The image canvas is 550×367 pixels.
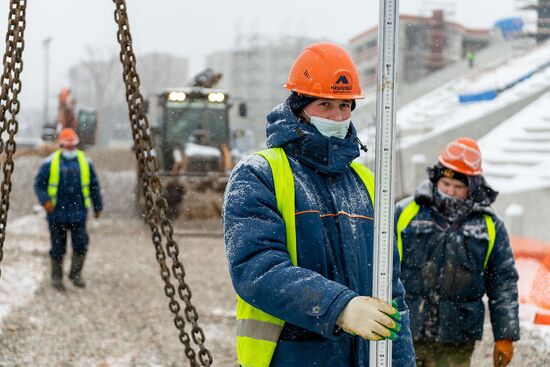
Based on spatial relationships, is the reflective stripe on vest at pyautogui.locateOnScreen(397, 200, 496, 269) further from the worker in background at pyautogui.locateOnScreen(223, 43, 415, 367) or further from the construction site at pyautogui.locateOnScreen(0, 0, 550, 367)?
the worker in background at pyautogui.locateOnScreen(223, 43, 415, 367)

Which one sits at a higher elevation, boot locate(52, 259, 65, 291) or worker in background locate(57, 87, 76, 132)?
worker in background locate(57, 87, 76, 132)

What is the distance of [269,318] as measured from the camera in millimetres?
2434

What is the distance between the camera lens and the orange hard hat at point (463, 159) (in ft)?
15.0

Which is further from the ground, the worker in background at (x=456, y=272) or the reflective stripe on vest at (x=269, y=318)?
the reflective stripe on vest at (x=269, y=318)

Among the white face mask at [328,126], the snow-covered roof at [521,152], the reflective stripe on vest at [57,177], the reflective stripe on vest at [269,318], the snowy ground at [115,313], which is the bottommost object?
the snowy ground at [115,313]

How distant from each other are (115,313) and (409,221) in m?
4.88

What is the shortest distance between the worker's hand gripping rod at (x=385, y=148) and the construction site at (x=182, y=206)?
6 cm

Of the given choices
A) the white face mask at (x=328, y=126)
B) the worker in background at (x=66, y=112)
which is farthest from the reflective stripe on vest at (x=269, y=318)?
the worker in background at (x=66, y=112)

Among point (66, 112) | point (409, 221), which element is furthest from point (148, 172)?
point (66, 112)

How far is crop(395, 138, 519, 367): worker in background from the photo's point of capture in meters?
4.41

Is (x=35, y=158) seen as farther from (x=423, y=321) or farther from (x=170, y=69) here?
(x=170, y=69)

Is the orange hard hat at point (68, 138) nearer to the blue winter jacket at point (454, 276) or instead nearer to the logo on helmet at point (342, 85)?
the blue winter jacket at point (454, 276)

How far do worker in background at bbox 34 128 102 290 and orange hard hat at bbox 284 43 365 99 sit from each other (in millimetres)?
7560

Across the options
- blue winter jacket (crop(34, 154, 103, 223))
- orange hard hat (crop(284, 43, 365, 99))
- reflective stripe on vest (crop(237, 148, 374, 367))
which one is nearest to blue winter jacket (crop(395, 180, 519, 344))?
orange hard hat (crop(284, 43, 365, 99))
